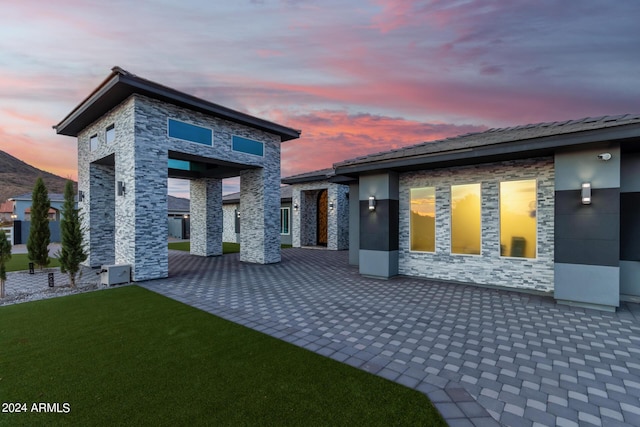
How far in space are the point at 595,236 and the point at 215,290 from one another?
32.1 feet

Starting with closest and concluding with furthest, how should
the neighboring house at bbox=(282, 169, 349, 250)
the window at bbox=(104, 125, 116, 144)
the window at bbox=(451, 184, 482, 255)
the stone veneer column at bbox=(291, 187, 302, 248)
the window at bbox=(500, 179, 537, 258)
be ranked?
the window at bbox=(500, 179, 537, 258)
the window at bbox=(451, 184, 482, 255)
the window at bbox=(104, 125, 116, 144)
the neighboring house at bbox=(282, 169, 349, 250)
the stone veneer column at bbox=(291, 187, 302, 248)

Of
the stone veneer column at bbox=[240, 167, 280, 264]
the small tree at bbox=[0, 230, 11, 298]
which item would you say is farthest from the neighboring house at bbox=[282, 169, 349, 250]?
the small tree at bbox=[0, 230, 11, 298]

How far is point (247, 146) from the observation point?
40.6 ft

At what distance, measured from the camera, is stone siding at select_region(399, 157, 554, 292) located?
7280mm

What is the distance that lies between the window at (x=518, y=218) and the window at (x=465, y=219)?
25.3 inches

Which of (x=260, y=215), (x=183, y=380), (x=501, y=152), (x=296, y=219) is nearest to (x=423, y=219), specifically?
(x=501, y=152)

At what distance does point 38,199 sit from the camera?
35.2 feet

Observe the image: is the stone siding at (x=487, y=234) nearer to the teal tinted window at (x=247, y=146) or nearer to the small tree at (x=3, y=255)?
the teal tinted window at (x=247, y=146)

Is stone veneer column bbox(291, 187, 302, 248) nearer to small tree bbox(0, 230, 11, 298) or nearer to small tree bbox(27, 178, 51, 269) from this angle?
small tree bbox(27, 178, 51, 269)

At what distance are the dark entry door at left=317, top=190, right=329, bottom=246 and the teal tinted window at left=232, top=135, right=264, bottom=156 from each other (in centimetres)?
947

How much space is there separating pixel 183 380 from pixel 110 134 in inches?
440

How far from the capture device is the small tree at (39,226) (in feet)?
35.2

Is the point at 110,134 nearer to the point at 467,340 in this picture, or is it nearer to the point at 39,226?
the point at 39,226

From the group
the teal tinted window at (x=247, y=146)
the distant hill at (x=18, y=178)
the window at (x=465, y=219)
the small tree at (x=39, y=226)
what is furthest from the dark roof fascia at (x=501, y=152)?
the distant hill at (x=18, y=178)
